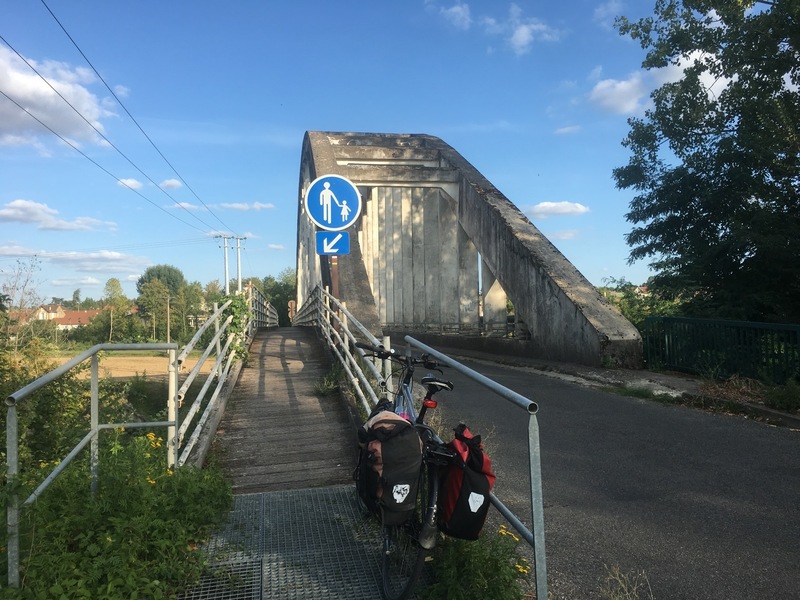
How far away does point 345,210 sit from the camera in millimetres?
8047

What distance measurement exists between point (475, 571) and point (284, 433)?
3841mm

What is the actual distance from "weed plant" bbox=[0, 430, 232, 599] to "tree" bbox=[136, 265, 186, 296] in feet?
368

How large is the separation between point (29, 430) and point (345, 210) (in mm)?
4447

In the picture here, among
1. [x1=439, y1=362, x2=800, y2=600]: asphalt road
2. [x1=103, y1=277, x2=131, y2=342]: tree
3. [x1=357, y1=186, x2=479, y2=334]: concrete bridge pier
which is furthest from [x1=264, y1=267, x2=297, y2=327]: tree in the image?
[x1=439, y1=362, x2=800, y2=600]: asphalt road

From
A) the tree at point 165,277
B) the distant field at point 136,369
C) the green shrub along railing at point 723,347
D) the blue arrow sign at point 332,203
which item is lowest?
the distant field at point 136,369

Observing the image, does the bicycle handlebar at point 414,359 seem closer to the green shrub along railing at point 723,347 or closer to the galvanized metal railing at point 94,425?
the galvanized metal railing at point 94,425

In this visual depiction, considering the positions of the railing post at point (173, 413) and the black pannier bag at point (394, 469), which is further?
the railing post at point (173, 413)

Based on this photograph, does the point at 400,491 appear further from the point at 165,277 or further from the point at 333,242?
the point at 165,277

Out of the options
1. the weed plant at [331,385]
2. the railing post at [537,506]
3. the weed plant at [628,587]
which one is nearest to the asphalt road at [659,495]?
the weed plant at [628,587]

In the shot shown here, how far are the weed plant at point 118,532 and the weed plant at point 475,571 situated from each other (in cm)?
124

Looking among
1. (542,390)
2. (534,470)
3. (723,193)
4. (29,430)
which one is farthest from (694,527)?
(723,193)

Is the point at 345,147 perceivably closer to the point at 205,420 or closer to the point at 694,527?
the point at 205,420

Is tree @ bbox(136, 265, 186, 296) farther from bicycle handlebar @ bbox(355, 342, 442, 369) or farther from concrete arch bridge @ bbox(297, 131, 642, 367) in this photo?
bicycle handlebar @ bbox(355, 342, 442, 369)

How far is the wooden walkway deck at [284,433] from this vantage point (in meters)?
5.09
